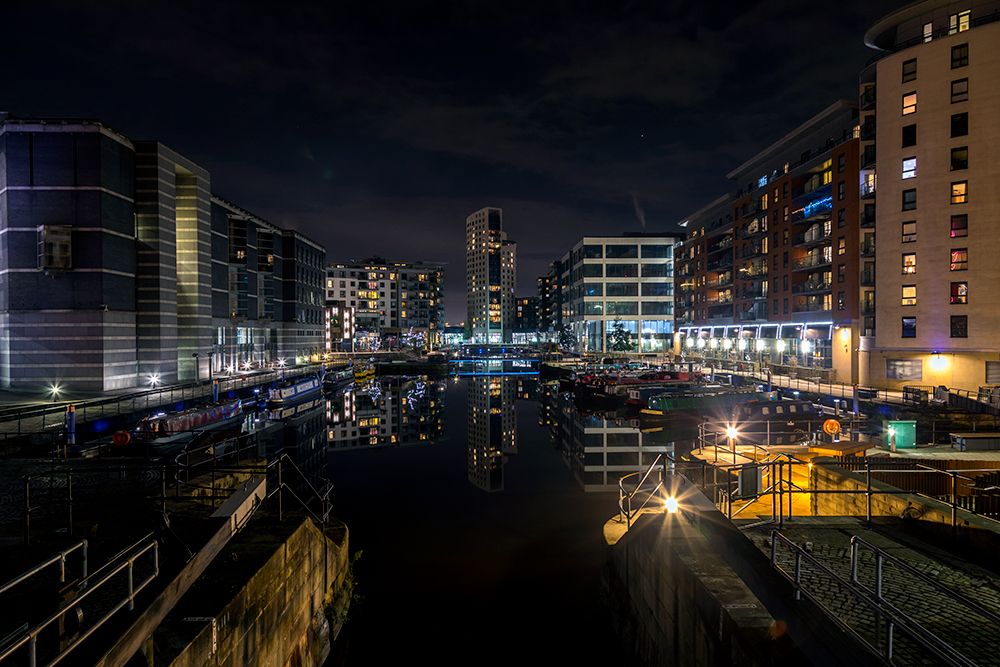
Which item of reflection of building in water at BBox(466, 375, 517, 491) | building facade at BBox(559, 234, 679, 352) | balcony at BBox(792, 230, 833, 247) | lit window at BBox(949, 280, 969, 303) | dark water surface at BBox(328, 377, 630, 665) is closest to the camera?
dark water surface at BBox(328, 377, 630, 665)

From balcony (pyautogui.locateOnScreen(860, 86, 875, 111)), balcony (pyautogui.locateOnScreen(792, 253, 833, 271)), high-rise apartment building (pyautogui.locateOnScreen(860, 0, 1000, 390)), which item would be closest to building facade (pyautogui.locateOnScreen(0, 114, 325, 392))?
high-rise apartment building (pyautogui.locateOnScreen(860, 0, 1000, 390))

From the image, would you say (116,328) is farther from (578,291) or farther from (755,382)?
(578,291)

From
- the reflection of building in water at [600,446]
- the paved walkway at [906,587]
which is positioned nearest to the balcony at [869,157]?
the reflection of building in water at [600,446]

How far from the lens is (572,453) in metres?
34.6

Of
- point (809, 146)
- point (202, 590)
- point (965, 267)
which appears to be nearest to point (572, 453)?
point (202, 590)

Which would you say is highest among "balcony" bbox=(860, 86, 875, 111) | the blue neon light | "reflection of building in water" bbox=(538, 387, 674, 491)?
"balcony" bbox=(860, 86, 875, 111)

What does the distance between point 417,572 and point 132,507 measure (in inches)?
319

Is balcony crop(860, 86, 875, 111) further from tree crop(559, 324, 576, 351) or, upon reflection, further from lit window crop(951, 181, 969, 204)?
tree crop(559, 324, 576, 351)

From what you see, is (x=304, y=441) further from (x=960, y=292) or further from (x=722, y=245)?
(x=722, y=245)

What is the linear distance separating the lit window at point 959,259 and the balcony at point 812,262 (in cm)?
1336

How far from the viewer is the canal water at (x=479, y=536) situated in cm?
1337

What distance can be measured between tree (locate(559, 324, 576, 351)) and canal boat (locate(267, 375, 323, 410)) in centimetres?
8188

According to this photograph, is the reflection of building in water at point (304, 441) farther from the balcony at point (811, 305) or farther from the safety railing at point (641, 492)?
the balcony at point (811, 305)

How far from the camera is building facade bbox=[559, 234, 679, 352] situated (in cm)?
11394
